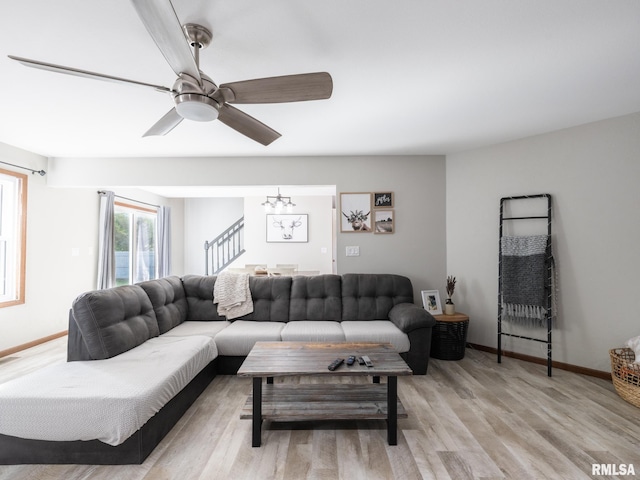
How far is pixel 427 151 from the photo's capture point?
379cm

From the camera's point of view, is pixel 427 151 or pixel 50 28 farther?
pixel 427 151

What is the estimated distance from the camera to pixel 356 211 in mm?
3980

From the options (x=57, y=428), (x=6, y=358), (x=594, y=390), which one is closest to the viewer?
A: (x=57, y=428)

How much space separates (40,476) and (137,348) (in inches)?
36.3

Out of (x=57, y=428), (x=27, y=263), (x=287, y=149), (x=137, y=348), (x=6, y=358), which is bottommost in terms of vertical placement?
(x=6, y=358)

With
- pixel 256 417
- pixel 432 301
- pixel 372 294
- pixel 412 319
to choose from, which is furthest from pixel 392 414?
pixel 432 301

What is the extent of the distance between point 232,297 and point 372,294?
157cm

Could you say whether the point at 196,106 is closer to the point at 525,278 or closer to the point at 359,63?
the point at 359,63

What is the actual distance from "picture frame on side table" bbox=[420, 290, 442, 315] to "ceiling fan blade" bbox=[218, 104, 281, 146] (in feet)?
8.10

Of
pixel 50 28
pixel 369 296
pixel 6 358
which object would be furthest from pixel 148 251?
pixel 50 28

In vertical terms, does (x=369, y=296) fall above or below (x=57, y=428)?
above

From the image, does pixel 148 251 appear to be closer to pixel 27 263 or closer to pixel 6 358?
pixel 27 263

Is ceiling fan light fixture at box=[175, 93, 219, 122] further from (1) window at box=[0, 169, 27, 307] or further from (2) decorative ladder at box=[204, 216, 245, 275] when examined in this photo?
(2) decorative ladder at box=[204, 216, 245, 275]

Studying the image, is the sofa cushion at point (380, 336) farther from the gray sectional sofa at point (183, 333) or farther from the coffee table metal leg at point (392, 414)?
the coffee table metal leg at point (392, 414)
